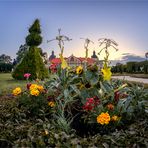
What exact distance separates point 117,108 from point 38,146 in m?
1.47

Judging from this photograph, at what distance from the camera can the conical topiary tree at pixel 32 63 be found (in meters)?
16.6

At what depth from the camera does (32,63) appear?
1677 cm

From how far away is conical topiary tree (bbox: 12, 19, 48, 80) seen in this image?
1664cm

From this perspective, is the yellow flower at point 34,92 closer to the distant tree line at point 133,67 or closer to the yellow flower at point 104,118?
the yellow flower at point 104,118

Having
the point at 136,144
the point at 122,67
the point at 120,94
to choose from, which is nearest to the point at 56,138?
the point at 136,144

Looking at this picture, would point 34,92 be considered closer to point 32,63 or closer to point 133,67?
point 32,63

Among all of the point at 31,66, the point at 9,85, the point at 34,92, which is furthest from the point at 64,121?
the point at 31,66

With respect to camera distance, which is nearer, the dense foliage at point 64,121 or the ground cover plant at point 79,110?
the dense foliage at point 64,121

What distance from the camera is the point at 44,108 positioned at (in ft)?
15.9

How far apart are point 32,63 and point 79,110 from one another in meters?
12.4

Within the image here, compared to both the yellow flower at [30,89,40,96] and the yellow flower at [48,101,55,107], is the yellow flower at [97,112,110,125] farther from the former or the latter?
the yellow flower at [30,89,40,96]

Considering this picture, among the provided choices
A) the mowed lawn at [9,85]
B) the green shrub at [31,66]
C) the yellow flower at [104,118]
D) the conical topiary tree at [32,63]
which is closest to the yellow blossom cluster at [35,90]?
the yellow flower at [104,118]

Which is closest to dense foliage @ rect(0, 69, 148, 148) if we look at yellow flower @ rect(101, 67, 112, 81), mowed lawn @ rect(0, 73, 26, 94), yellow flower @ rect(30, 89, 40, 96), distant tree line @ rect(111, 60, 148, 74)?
yellow flower @ rect(30, 89, 40, 96)

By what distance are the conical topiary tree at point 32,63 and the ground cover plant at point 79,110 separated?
11.1 metres
